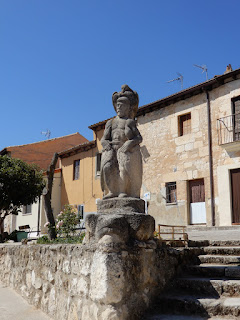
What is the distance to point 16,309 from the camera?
214 inches

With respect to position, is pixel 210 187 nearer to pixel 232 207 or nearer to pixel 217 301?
pixel 232 207

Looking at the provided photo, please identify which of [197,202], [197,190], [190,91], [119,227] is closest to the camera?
[119,227]

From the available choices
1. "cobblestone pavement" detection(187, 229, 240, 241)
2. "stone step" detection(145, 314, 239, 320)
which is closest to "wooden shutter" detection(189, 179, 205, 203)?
"cobblestone pavement" detection(187, 229, 240, 241)

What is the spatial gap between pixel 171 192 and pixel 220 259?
12.1 meters

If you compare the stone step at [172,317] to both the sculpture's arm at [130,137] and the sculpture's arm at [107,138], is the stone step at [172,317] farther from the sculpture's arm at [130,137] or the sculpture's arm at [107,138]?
the sculpture's arm at [107,138]

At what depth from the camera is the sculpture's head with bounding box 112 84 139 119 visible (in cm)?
486

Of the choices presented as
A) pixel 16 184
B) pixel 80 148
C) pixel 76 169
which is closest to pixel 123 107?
pixel 16 184

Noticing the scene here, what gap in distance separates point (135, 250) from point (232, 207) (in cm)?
1154

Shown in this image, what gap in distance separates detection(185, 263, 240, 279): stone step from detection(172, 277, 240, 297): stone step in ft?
0.42

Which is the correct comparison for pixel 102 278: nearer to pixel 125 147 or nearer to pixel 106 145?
pixel 125 147

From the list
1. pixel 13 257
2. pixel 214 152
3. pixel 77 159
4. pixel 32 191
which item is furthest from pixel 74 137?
pixel 13 257

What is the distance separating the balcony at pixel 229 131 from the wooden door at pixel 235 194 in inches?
41.4

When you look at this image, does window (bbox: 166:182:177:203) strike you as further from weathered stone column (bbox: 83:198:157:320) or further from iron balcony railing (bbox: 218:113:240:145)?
weathered stone column (bbox: 83:198:157:320)

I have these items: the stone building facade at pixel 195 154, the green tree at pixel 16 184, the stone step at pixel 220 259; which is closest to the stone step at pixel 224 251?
the stone step at pixel 220 259
